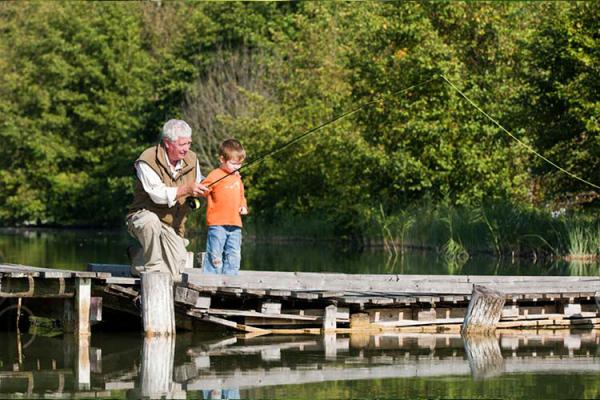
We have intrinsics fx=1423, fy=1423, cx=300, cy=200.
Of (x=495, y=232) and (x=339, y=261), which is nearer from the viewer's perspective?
(x=339, y=261)

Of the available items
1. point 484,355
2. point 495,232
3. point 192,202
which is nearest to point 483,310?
point 484,355

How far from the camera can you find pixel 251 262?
94.8 feet

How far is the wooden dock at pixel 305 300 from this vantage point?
14.8 metres

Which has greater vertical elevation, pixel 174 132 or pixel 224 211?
pixel 174 132

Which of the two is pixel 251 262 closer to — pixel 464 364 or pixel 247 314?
pixel 247 314

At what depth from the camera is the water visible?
10.9 m

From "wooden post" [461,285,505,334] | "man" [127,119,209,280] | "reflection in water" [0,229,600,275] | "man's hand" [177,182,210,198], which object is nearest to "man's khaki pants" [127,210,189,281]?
"man" [127,119,209,280]

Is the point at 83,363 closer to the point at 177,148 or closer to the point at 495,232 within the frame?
the point at 177,148

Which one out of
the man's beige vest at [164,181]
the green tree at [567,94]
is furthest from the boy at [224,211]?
the green tree at [567,94]

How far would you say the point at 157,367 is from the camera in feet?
40.4

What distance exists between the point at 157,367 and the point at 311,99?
117 feet

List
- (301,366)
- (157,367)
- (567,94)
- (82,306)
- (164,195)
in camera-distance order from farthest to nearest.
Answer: (567,94)
(82,306)
(164,195)
(301,366)
(157,367)

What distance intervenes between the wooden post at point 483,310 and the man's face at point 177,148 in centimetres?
→ 359


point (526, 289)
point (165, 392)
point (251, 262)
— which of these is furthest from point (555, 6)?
point (165, 392)
